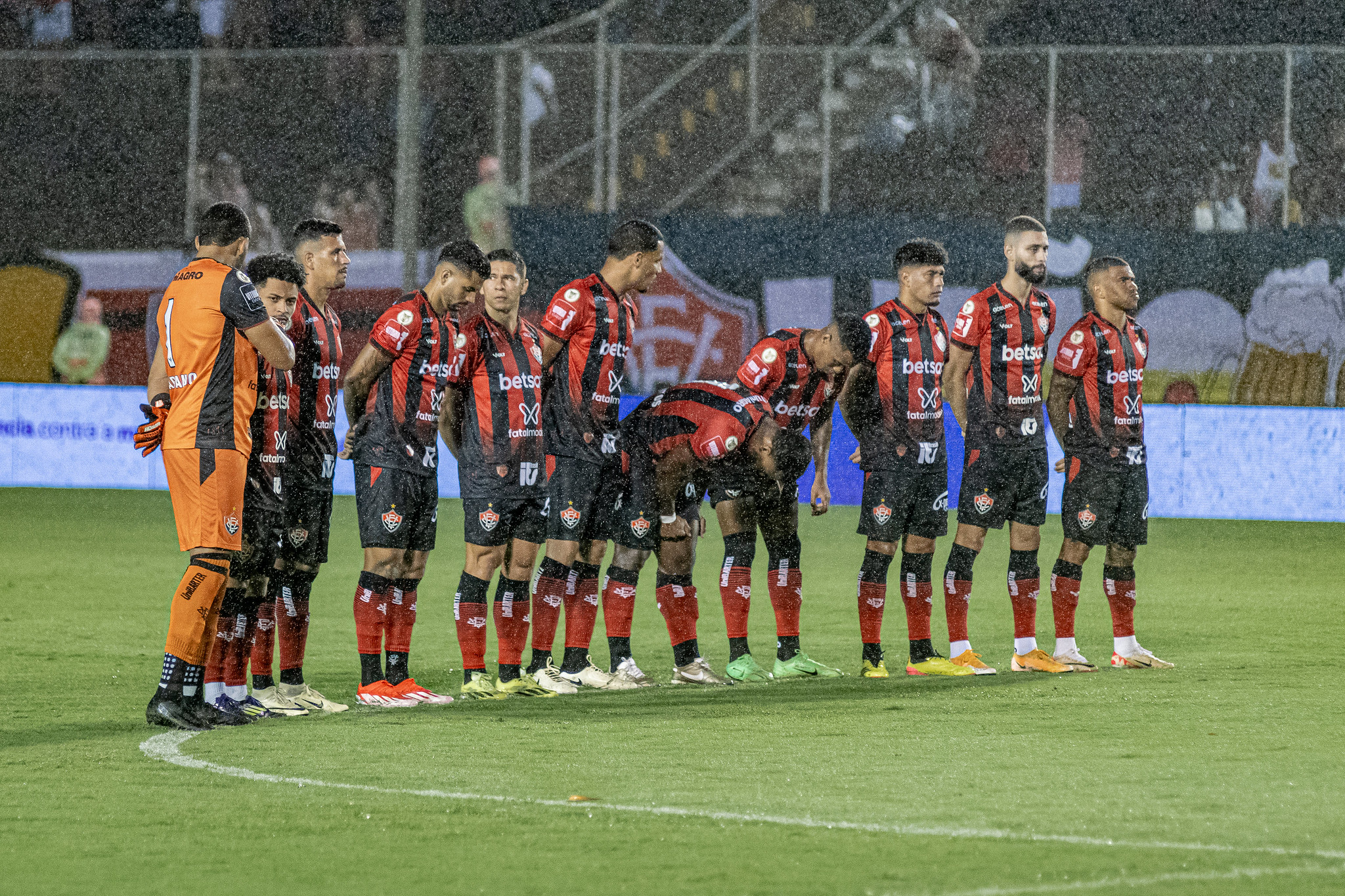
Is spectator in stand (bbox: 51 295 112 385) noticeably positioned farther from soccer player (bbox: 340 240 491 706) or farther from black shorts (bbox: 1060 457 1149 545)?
black shorts (bbox: 1060 457 1149 545)

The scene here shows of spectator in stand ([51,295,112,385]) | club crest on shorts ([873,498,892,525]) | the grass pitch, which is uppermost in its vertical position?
spectator in stand ([51,295,112,385])

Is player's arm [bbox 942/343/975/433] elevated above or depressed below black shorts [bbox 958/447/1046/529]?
above

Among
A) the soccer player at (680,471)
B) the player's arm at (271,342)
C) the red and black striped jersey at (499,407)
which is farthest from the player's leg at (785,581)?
the player's arm at (271,342)

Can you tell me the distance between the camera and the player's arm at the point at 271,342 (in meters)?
6.55

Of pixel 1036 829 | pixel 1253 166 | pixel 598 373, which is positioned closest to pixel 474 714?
pixel 598 373

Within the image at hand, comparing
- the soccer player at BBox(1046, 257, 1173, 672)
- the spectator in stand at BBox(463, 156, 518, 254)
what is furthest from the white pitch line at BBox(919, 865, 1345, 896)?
the spectator in stand at BBox(463, 156, 518, 254)

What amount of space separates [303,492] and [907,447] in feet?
9.76

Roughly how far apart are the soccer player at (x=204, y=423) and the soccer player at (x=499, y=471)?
1.23 metres

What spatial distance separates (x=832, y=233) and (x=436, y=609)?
988 centimetres

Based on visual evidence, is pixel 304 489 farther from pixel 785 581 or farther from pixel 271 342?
pixel 785 581

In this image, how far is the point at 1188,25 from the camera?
21531 millimetres

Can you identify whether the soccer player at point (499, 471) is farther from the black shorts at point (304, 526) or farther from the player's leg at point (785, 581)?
the player's leg at point (785, 581)

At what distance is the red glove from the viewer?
21.8 feet

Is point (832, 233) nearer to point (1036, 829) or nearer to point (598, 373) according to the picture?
point (598, 373)
